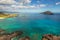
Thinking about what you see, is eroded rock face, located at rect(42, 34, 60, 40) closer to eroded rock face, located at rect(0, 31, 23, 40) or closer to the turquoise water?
the turquoise water

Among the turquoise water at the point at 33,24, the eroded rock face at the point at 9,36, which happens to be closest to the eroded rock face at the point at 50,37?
the turquoise water at the point at 33,24

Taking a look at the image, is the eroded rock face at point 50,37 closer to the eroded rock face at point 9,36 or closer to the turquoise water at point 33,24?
the turquoise water at point 33,24

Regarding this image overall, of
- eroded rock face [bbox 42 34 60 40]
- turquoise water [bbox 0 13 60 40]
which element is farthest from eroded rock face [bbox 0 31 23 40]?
eroded rock face [bbox 42 34 60 40]

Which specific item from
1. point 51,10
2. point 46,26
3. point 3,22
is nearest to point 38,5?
point 51,10

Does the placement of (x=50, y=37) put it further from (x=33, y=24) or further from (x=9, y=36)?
(x=9, y=36)

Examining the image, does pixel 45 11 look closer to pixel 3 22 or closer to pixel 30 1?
pixel 30 1

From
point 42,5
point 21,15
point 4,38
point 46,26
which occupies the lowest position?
point 4,38

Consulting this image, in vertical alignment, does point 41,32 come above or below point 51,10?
below

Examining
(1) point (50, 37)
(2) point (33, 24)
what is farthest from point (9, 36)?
(1) point (50, 37)

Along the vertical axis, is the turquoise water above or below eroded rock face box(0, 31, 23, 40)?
above
